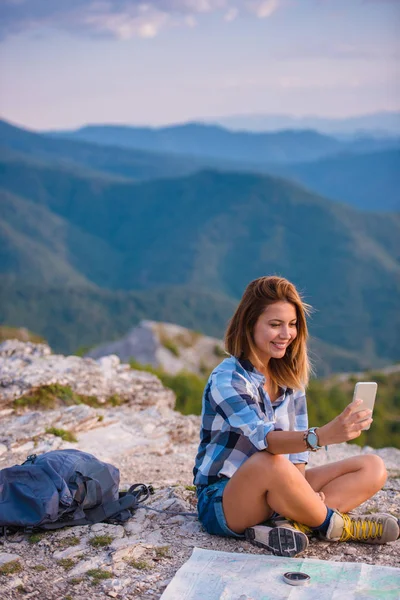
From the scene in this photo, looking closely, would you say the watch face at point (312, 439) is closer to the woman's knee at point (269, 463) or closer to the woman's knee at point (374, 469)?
the woman's knee at point (269, 463)

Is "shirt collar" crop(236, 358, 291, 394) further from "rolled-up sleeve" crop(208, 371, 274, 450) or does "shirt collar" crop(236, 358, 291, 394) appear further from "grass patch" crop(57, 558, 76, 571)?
"grass patch" crop(57, 558, 76, 571)

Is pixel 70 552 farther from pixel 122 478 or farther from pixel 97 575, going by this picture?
pixel 122 478

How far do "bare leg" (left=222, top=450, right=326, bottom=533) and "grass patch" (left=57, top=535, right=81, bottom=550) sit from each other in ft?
3.98

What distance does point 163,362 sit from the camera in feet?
137

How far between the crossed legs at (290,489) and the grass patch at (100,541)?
3.19ft

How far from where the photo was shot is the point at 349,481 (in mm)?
5914

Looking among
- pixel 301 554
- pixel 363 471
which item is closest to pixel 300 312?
pixel 363 471

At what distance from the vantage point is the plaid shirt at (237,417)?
5.30m

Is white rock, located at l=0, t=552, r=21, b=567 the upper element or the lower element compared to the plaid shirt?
lower

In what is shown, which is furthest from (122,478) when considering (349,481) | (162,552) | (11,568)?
(349,481)

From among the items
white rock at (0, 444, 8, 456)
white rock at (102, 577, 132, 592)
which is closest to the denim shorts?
white rock at (102, 577, 132, 592)

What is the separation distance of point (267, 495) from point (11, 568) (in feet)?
6.33

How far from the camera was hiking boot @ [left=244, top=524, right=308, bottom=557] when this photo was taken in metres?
5.23

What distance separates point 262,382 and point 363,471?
3.91ft
